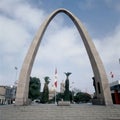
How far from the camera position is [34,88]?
1892 inches

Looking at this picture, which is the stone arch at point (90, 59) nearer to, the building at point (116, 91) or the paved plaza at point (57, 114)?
the paved plaza at point (57, 114)

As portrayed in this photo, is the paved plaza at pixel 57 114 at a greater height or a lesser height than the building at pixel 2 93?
lesser

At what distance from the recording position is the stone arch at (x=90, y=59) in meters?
19.6

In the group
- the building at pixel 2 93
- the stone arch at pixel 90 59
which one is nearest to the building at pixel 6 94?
the building at pixel 2 93

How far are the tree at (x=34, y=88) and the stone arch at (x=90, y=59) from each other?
26616 millimetres

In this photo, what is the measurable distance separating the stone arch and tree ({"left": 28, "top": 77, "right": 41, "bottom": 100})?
87.3ft

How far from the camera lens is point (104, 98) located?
1958 cm

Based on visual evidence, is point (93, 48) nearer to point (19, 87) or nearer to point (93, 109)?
point (93, 109)

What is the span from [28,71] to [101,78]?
29.2ft

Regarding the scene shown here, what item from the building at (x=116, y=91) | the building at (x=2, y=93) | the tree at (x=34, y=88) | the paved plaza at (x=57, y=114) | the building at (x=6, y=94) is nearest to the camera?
the paved plaza at (x=57, y=114)

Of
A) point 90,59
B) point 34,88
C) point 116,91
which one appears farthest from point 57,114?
point 34,88

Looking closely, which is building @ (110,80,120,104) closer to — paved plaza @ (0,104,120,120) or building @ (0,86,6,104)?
paved plaza @ (0,104,120,120)

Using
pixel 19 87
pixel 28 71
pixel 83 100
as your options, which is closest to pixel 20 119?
pixel 19 87

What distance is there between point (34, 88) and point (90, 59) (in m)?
28.8
